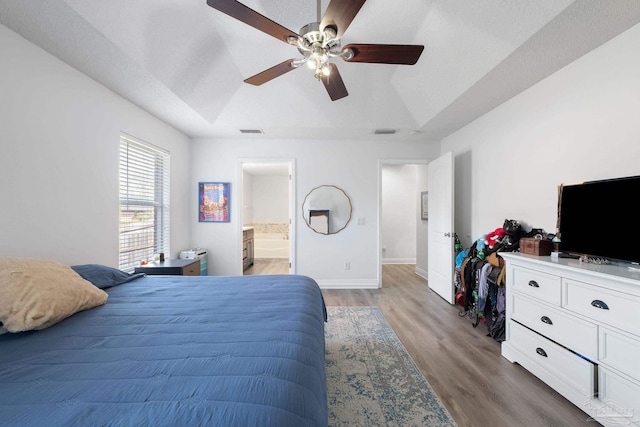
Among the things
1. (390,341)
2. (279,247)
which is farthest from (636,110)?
(279,247)

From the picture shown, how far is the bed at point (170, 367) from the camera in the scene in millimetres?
726

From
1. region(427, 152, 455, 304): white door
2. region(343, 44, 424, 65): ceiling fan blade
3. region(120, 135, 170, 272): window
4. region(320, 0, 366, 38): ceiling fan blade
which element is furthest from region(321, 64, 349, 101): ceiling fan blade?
region(120, 135, 170, 272): window

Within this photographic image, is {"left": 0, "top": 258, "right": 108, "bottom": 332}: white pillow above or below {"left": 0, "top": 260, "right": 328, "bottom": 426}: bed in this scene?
above

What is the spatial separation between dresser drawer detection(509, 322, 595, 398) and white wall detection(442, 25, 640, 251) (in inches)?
41.6

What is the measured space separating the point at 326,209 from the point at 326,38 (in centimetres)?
277

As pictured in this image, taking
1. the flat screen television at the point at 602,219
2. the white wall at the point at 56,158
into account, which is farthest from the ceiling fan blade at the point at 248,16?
the flat screen television at the point at 602,219

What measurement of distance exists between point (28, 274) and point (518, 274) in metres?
3.21

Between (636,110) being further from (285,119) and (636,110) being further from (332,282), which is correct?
(332,282)

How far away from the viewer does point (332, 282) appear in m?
4.16

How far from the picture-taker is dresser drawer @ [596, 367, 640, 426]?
1352 mm

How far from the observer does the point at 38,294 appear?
49.9 inches

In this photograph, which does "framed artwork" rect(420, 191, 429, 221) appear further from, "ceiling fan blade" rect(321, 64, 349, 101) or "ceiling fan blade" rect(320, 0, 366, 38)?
"ceiling fan blade" rect(320, 0, 366, 38)

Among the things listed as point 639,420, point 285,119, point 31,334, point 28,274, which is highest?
point 285,119

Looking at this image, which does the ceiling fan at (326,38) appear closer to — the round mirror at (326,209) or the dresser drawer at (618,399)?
the dresser drawer at (618,399)
